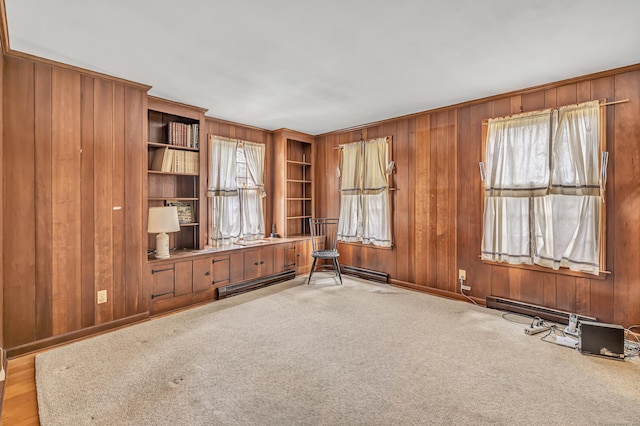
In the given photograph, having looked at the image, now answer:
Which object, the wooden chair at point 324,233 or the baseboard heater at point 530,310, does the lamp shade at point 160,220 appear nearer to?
the wooden chair at point 324,233

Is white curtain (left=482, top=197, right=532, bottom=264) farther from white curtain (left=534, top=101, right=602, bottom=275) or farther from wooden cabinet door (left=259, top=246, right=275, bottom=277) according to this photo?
wooden cabinet door (left=259, top=246, right=275, bottom=277)

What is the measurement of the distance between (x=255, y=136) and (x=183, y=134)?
1392 millimetres

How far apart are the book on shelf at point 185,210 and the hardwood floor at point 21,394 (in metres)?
2.03

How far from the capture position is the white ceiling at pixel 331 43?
201cm

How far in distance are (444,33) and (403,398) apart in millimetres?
2613

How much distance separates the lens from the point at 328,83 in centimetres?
328

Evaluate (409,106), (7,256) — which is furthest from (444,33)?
(7,256)

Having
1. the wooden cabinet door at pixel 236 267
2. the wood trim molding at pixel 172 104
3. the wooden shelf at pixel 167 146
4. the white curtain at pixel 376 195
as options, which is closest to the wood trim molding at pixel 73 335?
the wooden cabinet door at pixel 236 267

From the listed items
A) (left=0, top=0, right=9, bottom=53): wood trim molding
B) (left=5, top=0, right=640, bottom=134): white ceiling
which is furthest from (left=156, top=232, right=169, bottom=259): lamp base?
(left=0, top=0, right=9, bottom=53): wood trim molding

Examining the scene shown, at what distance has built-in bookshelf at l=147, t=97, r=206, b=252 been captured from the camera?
3.85m

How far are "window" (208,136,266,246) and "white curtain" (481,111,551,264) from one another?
3.38m

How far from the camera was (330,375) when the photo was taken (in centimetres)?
229

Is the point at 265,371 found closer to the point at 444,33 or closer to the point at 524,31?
the point at 444,33

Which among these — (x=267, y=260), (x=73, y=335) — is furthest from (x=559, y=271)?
(x=73, y=335)
